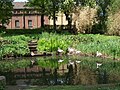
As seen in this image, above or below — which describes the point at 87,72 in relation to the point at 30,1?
below

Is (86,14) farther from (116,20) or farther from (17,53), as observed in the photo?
(17,53)

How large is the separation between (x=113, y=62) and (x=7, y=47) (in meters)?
8.42

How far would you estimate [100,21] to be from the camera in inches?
1943

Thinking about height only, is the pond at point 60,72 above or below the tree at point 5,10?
below

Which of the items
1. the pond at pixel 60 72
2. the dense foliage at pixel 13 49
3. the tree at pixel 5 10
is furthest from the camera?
the tree at pixel 5 10

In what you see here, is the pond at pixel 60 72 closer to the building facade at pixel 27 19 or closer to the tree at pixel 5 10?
the tree at pixel 5 10

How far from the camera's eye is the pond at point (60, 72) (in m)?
16.8

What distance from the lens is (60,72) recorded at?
19.8 metres

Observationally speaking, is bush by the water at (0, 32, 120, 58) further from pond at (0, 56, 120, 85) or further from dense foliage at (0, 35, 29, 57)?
pond at (0, 56, 120, 85)

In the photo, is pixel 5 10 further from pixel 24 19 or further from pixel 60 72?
pixel 60 72

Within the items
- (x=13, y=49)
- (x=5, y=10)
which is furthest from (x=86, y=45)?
(x=5, y=10)

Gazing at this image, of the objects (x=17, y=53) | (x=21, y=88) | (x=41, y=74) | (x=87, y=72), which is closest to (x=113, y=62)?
(x=87, y=72)

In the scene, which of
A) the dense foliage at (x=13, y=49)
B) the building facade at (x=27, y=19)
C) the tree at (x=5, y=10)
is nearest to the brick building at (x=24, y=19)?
the building facade at (x=27, y=19)

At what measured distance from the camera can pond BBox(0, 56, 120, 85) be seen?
16.8 m
